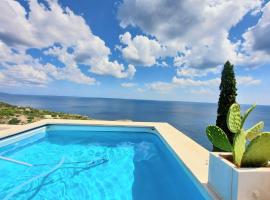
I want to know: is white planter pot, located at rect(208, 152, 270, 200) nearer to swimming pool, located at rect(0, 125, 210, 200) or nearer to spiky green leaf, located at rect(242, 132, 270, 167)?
spiky green leaf, located at rect(242, 132, 270, 167)

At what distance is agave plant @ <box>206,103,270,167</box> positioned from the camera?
235cm

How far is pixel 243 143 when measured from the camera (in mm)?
2555

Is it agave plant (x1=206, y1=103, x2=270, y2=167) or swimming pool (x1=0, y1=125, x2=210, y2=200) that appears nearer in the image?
agave plant (x1=206, y1=103, x2=270, y2=167)

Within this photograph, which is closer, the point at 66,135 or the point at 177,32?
the point at 66,135

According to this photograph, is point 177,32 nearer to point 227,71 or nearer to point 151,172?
point 227,71

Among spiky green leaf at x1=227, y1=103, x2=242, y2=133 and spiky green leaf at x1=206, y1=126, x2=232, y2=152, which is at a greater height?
spiky green leaf at x1=227, y1=103, x2=242, y2=133

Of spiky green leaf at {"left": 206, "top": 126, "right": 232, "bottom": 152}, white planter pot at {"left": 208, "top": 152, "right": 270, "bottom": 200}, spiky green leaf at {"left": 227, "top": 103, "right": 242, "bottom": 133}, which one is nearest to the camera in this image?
white planter pot at {"left": 208, "top": 152, "right": 270, "bottom": 200}

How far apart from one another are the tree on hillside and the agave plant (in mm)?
4225

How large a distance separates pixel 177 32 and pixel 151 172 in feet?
36.4

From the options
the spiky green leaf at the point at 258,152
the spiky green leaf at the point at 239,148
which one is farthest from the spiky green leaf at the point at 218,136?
the spiky green leaf at the point at 258,152

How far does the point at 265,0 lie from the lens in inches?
370

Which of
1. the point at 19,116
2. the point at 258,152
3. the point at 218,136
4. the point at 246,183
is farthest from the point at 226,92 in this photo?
the point at 19,116

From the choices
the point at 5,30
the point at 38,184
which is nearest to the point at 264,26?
the point at 38,184

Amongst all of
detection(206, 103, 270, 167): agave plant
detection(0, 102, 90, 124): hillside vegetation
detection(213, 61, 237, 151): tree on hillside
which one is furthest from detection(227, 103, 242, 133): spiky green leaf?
→ detection(0, 102, 90, 124): hillside vegetation
